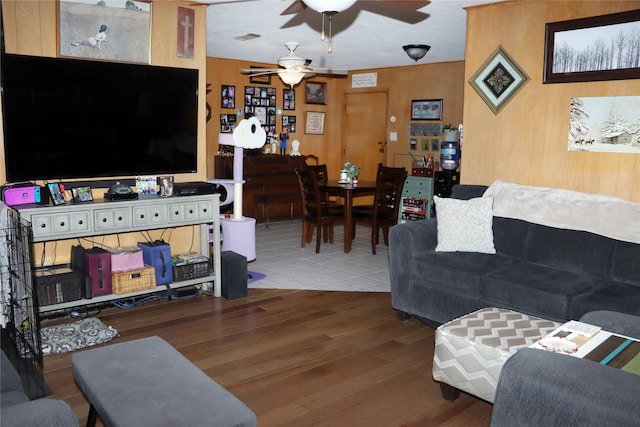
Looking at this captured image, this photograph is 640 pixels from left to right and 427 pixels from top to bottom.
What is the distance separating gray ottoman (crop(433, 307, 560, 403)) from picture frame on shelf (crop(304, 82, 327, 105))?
6.88m

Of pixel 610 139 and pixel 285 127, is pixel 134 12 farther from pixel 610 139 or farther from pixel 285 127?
pixel 285 127

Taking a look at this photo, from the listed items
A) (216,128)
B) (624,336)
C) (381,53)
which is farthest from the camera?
(216,128)

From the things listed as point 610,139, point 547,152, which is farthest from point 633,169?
point 547,152

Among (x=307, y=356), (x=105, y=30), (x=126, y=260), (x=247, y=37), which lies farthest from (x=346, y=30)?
(x=307, y=356)

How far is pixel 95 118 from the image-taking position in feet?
12.4

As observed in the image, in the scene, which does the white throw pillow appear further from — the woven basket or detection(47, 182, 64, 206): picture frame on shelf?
detection(47, 182, 64, 206): picture frame on shelf

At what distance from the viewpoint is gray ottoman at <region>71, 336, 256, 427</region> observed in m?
1.68

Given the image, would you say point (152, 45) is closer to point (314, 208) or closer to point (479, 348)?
point (314, 208)

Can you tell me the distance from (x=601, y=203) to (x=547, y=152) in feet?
2.47

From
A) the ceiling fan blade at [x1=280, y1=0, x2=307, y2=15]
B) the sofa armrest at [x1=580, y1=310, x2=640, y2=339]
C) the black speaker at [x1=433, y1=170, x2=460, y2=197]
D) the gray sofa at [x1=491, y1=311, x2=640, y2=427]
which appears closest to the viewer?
the gray sofa at [x1=491, y1=311, x2=640, y2=427]

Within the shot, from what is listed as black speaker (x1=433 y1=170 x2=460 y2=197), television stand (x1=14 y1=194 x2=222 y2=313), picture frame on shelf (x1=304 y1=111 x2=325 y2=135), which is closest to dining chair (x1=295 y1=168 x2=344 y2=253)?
black speaker (x1=433 y1=170 x2=460 y2=197)

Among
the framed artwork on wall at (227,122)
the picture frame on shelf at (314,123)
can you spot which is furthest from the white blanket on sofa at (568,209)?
the picture frame on shelf at (314,123)

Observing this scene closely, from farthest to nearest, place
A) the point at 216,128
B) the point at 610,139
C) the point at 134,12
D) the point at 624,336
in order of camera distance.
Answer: the point at 216,128, the point at 134,12, the point at 610,139, the point at 624,336

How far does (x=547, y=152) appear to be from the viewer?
13.1 feet
